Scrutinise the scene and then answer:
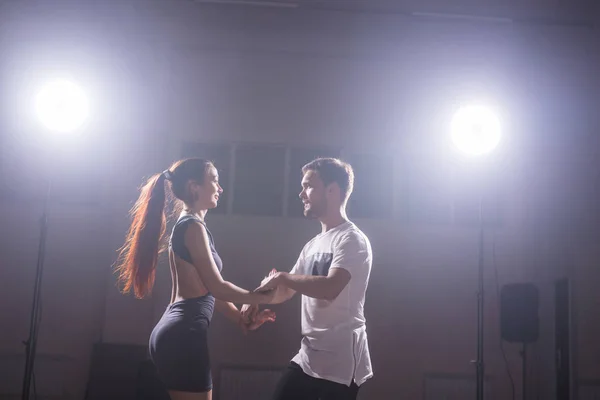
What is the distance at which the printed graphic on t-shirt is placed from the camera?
269 cm

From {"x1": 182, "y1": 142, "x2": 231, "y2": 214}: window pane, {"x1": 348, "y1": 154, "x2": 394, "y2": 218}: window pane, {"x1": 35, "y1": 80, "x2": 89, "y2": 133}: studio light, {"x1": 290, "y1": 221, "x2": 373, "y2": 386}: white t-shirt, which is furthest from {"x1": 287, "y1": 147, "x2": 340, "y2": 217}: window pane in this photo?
{"x1": 290, "y1": 221, "x2": 373, "y2": 386}: white t-shirt

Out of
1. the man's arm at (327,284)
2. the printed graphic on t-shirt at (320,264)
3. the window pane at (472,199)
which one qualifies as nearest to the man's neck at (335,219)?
the printed graphic on t-shirt at (320,264)

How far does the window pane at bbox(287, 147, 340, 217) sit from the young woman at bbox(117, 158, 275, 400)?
6.34 ft

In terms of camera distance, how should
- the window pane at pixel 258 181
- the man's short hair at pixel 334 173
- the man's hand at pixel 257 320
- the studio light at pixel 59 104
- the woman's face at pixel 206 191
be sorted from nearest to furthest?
1. the woman's face at pixel 206 191
2. the man's short hair at pixel 334 173
3. the man's hand at pixel 257 320
4. the studio light at pixel 59 104
5. the window pane at pixel 258 181

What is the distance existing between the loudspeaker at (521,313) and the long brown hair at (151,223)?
2888 millimetres

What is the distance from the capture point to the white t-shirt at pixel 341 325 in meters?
2.48

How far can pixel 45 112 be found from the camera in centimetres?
377

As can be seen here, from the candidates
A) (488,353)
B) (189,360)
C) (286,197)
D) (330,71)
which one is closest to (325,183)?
(189,360)

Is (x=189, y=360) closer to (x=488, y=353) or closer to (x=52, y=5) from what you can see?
(x=488, y=353)

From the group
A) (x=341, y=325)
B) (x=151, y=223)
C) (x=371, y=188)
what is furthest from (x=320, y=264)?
(x=371, y=188)

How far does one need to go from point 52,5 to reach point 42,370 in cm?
295

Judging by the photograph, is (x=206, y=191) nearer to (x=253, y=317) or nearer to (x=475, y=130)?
(x=253, y=317)

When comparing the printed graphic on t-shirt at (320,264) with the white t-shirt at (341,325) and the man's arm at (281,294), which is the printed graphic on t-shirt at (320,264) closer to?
the white t-shirt at (341,325)

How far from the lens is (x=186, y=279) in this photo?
2.52 meters
